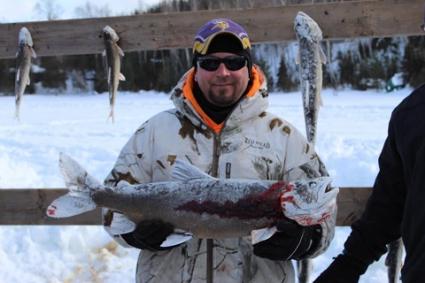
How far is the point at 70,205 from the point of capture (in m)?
2.46

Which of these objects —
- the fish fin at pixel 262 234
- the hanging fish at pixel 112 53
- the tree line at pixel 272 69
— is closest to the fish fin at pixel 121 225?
the fish fin at pixel 262 234

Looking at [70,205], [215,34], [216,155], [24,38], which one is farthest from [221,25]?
[24,38]

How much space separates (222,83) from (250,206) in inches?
22.1

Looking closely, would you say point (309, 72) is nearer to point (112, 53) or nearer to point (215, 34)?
point (215, 34)

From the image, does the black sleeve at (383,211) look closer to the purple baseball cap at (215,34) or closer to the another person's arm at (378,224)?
the another person's arm at (378,224)

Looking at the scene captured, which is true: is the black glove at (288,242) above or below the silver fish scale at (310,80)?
below

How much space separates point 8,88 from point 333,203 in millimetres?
18510

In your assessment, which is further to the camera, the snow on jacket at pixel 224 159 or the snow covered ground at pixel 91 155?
the snow covered ground at pixel 91 155

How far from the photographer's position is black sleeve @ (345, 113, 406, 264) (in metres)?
2.11

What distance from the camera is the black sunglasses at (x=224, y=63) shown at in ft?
8.25

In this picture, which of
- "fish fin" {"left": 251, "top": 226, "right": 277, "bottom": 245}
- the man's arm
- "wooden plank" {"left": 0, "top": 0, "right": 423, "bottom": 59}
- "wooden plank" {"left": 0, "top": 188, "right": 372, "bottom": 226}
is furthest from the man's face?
"wooden plank" {"left": 0, "top": 188, "right": 372, "bottom": 226}

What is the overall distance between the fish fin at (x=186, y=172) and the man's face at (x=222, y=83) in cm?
34

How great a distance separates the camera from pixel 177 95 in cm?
259

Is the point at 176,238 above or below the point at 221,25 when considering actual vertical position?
below
